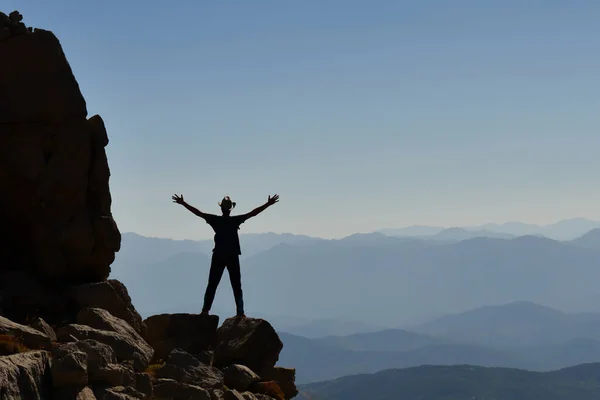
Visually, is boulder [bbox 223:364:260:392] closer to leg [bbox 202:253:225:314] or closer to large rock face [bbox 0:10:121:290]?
leg [bbox 202:253:225:314]

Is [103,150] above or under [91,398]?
above

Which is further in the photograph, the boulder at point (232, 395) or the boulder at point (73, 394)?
the boulder at point (232, 395)

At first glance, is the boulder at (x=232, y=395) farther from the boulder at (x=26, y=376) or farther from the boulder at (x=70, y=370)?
the boulder at (x=26, y=376)

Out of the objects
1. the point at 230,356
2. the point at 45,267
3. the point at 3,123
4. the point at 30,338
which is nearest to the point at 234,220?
the point at 230,356

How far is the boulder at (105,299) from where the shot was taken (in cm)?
1952

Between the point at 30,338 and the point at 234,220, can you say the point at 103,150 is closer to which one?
the point at 234,220

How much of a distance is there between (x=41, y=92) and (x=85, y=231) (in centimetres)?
460

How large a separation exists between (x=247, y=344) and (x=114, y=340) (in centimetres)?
590

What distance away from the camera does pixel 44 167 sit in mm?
20344

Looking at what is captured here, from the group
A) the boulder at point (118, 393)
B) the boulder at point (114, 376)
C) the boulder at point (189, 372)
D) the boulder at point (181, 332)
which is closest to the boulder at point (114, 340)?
the boulder at point (189, 372)

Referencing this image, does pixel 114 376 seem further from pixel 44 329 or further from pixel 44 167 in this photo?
pixel 44 167

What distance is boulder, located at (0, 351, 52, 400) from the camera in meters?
11.6

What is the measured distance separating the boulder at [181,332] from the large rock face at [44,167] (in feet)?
8.99

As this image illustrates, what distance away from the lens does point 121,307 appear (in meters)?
20.0
